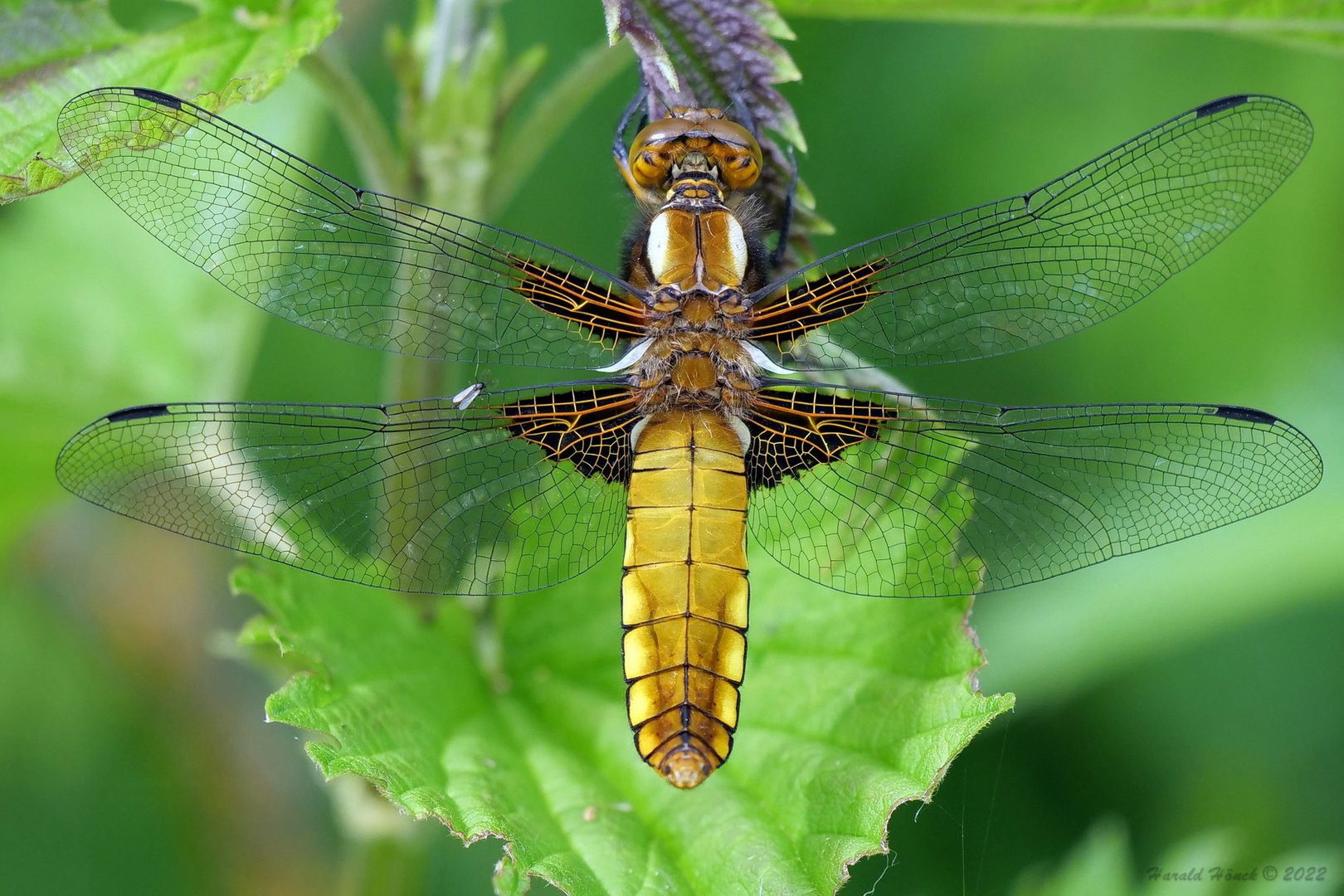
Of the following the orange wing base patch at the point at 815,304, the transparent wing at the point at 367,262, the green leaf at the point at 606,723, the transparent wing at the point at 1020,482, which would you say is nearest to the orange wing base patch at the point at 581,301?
the transparent wing at the point at 367,262

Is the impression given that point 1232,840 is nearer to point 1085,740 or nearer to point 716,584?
point 1085,740

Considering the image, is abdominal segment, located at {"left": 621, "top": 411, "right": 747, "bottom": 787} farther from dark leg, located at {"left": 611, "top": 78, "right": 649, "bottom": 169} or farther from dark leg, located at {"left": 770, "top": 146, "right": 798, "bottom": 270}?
dark leg, located at {"left": 611, "top": 78, "right": 649, "bottom": 169}

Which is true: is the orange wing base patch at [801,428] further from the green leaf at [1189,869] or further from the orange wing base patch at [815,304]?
the green leaf at [1189,869]

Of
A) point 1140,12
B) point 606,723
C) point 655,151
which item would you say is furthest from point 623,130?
point 606,723

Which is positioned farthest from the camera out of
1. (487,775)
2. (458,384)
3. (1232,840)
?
(1232,840)

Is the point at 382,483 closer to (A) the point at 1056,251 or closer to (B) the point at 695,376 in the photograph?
(B) the point at 695,376

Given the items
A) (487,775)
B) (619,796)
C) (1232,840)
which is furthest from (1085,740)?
(487,775)

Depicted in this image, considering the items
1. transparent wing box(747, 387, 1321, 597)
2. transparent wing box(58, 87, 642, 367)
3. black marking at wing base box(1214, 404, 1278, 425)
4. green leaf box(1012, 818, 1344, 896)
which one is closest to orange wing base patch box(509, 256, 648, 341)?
transparent wing box(58, 87, 642, 367)
